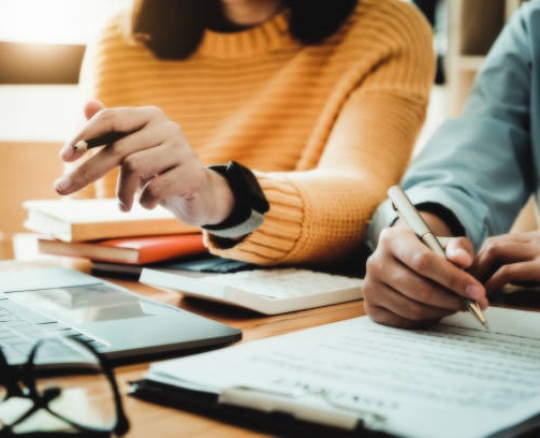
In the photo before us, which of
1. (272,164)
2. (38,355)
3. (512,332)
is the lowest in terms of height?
(272,164)

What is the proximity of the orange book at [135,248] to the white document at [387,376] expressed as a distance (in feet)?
1.11

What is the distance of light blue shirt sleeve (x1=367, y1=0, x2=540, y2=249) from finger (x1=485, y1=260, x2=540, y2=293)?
147mm

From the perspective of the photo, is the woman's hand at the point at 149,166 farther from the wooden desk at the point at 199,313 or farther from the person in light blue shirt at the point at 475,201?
the person in light blue shirt at the point at 475,201

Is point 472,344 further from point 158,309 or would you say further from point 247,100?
→ point 247,100

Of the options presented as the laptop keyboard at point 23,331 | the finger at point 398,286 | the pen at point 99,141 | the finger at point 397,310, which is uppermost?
the pen at point 99,141

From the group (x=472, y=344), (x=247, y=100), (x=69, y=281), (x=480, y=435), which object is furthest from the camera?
(x=247, y=100)

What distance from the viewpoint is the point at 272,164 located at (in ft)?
3.92

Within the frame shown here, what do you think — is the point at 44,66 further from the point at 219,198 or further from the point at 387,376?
the point at 387,376

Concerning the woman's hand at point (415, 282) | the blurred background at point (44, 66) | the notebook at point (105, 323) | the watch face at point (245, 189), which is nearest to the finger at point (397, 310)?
the woman's hand at point (415, 282)

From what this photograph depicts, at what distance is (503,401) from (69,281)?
0.51 m

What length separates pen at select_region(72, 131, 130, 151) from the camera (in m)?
0.58

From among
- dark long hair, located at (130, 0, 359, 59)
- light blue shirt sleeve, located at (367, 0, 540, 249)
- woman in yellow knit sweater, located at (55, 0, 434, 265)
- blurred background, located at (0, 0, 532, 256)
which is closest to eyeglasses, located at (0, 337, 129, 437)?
woman in yellow knit sweater, located at (55, 0, 434, 265)

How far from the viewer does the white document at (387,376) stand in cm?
34

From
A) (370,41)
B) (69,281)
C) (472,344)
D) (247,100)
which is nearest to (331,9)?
(370,41)
